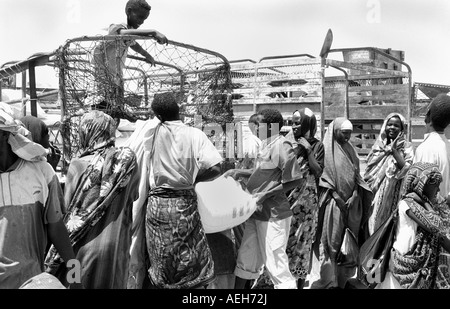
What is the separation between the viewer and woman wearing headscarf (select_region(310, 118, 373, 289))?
15.6ft

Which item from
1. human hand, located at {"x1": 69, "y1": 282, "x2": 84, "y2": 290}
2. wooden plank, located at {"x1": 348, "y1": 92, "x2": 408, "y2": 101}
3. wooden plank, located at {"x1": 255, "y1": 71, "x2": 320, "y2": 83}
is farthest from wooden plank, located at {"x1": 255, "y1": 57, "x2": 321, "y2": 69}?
human hand, located at {"x1": 69, "y1": 282, "x2": 84, "y2": 290}

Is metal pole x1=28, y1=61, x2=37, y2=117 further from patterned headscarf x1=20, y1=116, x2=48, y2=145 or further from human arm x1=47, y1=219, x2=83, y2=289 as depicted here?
human arm x1=47, y1=219, x2=83, y2=289

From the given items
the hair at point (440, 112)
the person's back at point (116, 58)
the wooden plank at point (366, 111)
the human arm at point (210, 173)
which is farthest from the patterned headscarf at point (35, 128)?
the wooden plank at point (366, 111)

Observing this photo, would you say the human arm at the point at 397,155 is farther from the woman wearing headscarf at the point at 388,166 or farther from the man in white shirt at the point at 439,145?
the man in white shirt at the point at 439,145

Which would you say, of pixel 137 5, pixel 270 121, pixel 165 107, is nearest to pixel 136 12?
pixel 137 5

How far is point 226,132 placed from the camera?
5152mm

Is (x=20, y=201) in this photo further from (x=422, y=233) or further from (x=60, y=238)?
(x=422, y=233)

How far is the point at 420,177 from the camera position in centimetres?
350

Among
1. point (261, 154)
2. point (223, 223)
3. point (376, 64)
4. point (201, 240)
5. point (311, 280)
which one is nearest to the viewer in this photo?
point (201, 240)

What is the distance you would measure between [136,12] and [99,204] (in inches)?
71.5

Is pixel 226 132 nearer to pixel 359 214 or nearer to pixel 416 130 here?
pixel 359 214
